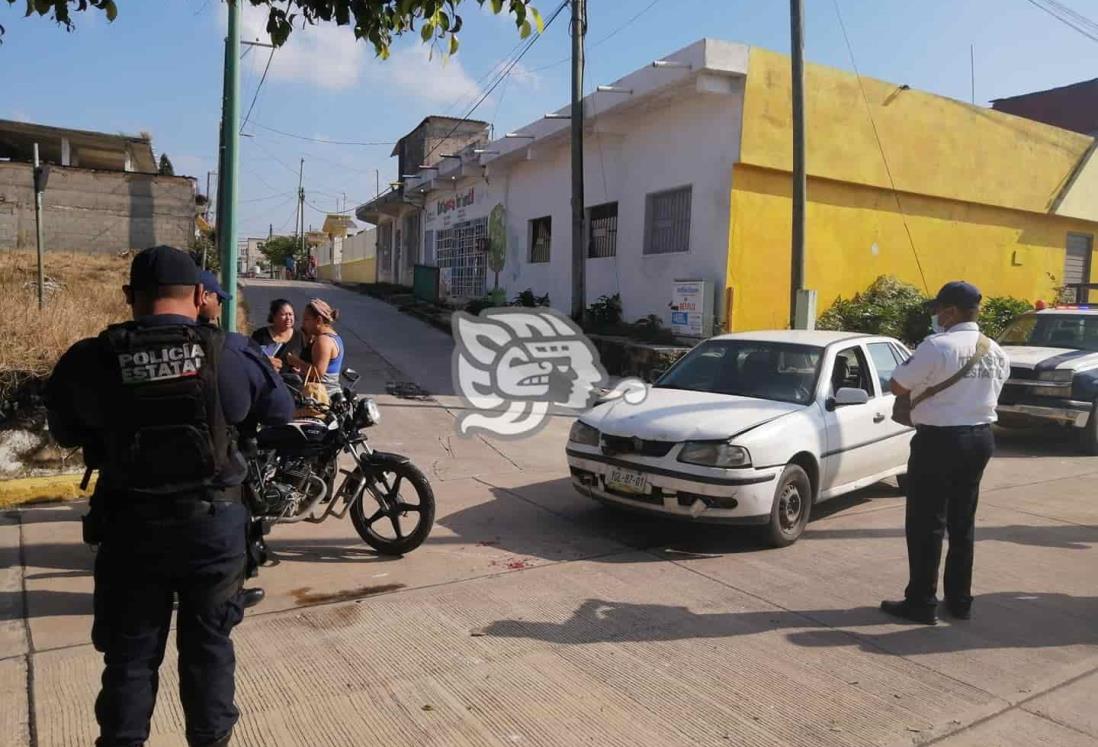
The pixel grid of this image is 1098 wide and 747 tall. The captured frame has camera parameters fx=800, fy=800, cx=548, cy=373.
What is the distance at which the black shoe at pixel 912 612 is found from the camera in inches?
167

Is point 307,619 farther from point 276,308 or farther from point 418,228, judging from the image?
point 418,228

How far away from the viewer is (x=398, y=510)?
5145 mm

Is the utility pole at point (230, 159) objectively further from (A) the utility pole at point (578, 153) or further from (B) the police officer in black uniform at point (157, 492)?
(A) the utility pole at point (578, 153)

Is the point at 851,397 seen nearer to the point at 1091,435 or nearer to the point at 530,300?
the point at 1091,435

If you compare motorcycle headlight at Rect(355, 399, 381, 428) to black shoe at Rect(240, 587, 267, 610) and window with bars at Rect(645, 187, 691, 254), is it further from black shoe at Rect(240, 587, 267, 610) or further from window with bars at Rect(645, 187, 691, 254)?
window with bars at Rect(645, 187, 691, 254)

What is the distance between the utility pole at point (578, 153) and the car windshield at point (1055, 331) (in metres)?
7.02

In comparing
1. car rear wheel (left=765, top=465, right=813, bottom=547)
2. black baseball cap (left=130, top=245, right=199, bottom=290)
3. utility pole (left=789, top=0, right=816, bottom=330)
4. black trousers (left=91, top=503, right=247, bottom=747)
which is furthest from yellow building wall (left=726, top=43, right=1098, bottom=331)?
black trousers (left=91, top=503, right=247, bottom=747)

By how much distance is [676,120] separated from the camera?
14.0 meters

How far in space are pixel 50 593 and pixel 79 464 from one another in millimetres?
2324

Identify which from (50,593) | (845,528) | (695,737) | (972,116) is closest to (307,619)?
(50,593)

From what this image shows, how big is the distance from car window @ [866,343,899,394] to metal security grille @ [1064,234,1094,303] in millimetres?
15440

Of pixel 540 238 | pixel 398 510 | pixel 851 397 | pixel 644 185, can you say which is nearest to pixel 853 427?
pixel 851 397

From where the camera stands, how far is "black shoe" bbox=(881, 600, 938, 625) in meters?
4.24

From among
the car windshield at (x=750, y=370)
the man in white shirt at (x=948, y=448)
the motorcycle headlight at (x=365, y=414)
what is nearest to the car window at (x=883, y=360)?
the car windshield at (x=750, y=370)
